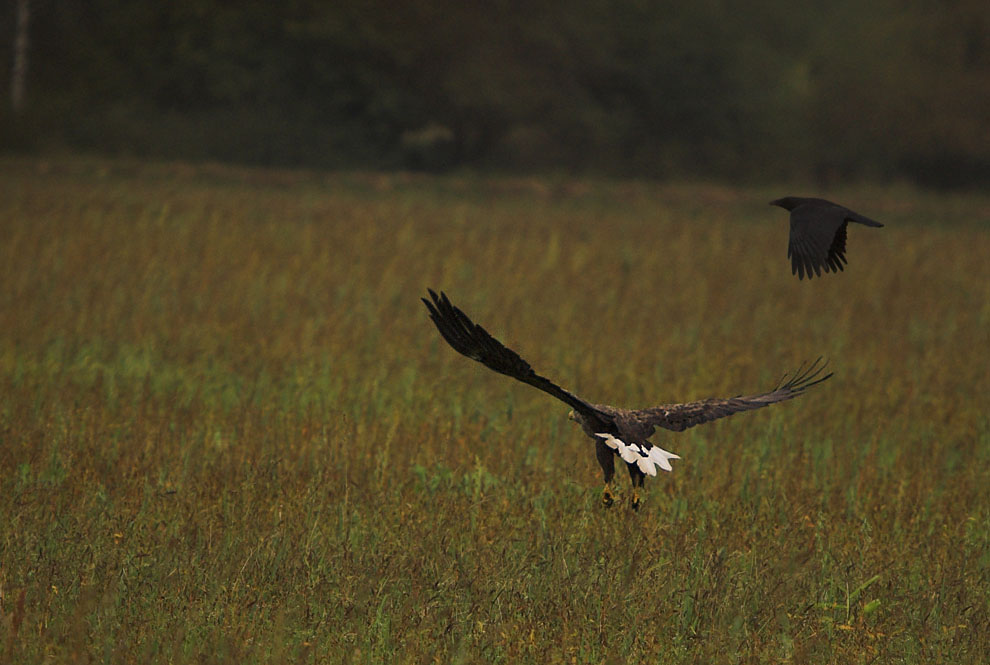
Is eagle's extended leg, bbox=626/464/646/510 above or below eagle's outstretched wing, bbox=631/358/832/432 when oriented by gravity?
below

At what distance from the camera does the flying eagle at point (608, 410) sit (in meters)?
3.78

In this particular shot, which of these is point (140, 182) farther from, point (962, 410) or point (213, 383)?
point (962, 410)

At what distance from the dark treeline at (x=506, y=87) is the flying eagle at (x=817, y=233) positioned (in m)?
30.0

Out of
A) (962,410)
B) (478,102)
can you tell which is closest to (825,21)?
(478,102)

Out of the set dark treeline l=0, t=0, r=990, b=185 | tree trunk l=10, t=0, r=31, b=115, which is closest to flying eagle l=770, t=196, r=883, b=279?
dark treeline l=0, t=0, r=990, b=185

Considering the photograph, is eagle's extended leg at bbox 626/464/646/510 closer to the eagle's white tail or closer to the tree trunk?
the eagle's white tail

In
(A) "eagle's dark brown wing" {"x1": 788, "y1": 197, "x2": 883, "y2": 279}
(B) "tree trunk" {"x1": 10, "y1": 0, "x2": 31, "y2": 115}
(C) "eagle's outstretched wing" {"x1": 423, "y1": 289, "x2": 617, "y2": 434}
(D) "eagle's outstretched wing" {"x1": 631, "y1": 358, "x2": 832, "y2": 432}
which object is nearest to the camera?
(C) "eagle's outstretched wing" {"x1": 423, "y1": 289, "x2": 617, "y2": 434}

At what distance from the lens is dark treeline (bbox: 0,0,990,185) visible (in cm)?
3725

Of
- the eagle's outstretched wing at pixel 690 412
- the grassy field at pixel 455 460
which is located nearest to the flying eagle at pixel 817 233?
the eagle's outstretched wing at pixel 690 412

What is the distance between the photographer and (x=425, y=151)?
3806 centimetres

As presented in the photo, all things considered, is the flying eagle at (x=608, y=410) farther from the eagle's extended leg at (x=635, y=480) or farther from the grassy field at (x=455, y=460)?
the grassy field at (x=455, y=460)

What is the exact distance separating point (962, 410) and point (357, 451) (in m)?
4.36

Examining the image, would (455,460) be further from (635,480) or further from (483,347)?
(483,347)

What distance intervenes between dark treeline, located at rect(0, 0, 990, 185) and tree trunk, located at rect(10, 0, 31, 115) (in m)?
0.37
